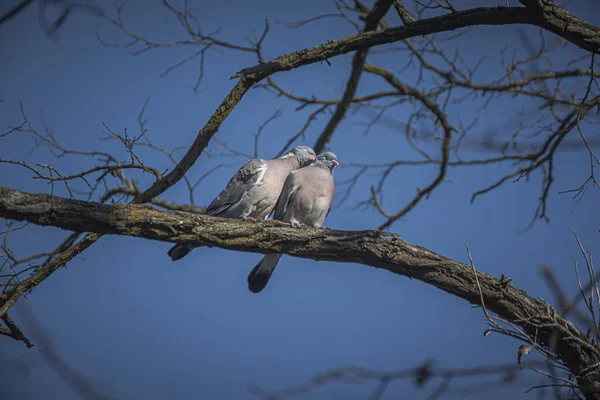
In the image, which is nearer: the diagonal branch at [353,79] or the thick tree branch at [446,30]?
the thick tree branch at [446,30]

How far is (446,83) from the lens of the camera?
5578 millimetres

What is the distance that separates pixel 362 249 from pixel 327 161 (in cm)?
205

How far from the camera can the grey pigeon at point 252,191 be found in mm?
4719

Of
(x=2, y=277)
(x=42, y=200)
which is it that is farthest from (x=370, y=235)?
(x=2, y=277)

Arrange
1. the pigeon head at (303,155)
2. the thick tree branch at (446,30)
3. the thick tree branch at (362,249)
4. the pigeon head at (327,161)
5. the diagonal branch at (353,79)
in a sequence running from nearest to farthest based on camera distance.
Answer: the thick tree branch at (362,249) < the thick tree branch at (446,30) < the diagonal branch at (353,79) < the pigeon head at (327,161) < the pigeon head at (303,155)

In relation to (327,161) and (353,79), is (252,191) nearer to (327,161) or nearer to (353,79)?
(327,161)

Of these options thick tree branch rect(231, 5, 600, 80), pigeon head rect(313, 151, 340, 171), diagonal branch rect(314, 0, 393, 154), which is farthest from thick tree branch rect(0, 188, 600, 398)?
diagonal branch rect(314, 0, 393, 154)

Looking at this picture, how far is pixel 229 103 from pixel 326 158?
6.05 feet

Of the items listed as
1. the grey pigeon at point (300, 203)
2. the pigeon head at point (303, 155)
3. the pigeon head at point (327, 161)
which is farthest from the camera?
the pigeon head at point (303, 155)

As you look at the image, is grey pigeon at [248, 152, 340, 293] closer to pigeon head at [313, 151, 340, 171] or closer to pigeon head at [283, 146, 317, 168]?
pigeon head at [313, 151, 340, 171]

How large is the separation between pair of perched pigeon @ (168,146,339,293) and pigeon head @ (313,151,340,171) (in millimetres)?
181

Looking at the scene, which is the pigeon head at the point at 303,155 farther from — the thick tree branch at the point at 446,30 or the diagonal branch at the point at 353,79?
the thick tree branch at the point at 446,30

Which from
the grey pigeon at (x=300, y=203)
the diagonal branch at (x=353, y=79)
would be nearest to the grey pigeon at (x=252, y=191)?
the grey pigeon at (x=300, y=203)

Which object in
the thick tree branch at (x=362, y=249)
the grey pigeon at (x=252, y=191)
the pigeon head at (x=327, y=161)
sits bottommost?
the thick tree branch at (x=362, y=249)
